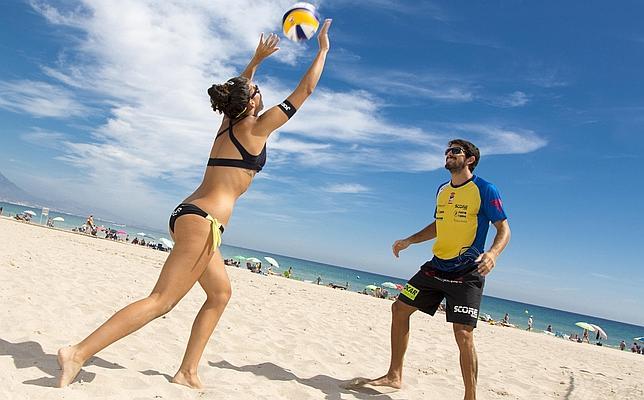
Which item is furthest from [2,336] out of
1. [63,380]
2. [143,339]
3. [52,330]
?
[63,380]

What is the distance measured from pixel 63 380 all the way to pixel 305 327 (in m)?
4.43

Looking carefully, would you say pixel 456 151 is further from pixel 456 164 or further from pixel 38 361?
pixel 38 361

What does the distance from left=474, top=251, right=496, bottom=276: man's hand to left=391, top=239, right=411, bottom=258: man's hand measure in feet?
4.01

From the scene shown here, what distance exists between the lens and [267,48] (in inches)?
146

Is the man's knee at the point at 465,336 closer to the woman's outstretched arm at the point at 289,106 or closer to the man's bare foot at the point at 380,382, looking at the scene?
the man's bare foot at the point at 380,382

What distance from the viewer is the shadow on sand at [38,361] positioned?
2830 millimetres

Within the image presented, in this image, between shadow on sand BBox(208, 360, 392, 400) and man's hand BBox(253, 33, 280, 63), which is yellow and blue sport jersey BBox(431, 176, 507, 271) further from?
man's hand BBox(253, 33, 280, 63)

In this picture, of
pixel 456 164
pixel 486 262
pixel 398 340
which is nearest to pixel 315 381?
pixel 398 340

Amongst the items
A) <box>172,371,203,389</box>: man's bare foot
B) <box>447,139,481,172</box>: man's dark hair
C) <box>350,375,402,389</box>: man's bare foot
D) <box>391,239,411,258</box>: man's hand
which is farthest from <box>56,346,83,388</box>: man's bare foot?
<box>447,139,481,172</box>: man's dark hair

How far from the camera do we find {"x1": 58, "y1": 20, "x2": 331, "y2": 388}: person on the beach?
2.64 metres

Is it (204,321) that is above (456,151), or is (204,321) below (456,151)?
below

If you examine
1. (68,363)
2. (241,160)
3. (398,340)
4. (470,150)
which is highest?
(470,150)

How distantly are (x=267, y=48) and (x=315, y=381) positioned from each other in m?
2.89

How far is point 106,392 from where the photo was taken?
9.23 feet
